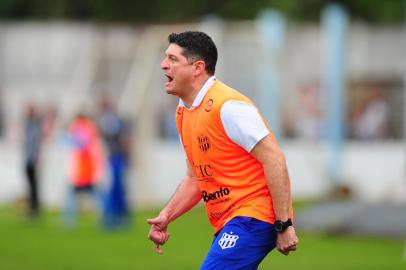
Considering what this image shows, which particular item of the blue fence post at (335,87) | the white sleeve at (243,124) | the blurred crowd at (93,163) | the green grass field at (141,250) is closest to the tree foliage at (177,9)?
the blue fence post at (335,87)

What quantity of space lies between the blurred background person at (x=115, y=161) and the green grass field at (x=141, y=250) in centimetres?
31

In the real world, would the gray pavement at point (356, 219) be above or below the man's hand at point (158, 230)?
below

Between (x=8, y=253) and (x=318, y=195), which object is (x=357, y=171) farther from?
(x=8, y=253)

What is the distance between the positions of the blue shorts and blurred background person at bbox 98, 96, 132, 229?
1334 centimetres

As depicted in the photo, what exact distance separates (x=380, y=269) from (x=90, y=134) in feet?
28.5

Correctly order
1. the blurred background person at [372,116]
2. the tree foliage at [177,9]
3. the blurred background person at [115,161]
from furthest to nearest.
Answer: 1. the tree foliage at [177,9]
2. the blurred background person at [372,116]
3. the blurred background person at [115,161]

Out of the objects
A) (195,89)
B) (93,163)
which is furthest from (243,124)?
(93,163)

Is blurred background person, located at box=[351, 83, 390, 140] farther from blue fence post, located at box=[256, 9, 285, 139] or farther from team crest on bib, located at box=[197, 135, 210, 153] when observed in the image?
team crest on bib, located at box=[197, 135, 210, 153]

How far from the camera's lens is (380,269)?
16172 millimetres

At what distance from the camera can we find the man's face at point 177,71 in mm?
8906

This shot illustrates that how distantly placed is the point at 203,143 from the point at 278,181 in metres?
0.61

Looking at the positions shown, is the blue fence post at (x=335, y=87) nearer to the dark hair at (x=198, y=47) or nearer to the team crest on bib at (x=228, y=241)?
the dark hair at (x=198, y=47)

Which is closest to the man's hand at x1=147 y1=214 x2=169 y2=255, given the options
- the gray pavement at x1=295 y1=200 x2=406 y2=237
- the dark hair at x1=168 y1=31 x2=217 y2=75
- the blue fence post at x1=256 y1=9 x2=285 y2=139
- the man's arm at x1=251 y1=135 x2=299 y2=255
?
the man's arm at x1=251 y1=135 x2=299 y2=255

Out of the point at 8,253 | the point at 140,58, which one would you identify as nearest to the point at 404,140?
the point at 140,58
